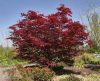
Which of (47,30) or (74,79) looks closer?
(74,79)

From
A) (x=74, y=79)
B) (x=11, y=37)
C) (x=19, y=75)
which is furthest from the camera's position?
(x=11, y=37)

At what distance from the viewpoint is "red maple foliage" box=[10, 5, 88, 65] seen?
67.4 feet

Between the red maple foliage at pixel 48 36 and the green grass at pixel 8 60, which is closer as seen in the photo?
the red maple foliage at pixel 48 36

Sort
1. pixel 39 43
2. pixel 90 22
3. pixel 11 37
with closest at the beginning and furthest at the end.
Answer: pixel 39 43, pixel 11 37, pixel 90 22

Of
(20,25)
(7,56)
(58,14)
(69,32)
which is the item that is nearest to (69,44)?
(69,32)

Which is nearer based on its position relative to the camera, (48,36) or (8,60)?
(48,36)

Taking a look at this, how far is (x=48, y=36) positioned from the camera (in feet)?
68.2

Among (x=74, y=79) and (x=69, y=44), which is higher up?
(x=69, y=44)

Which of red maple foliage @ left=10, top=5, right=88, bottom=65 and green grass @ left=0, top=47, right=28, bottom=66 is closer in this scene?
red maple foliage @ left=10, top=5, right=88, bottom=65

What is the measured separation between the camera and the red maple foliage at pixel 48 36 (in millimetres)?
20531

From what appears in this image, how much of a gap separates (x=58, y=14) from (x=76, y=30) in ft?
5.83

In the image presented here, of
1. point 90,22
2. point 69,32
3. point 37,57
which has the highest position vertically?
point 90,22

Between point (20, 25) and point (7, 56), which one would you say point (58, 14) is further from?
point (7, 56)

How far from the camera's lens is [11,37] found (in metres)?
21.6
